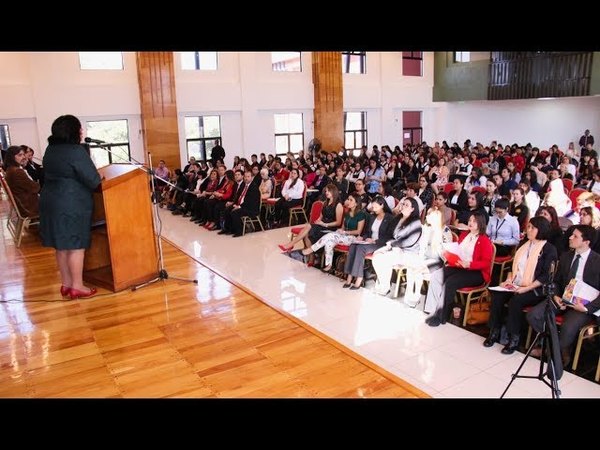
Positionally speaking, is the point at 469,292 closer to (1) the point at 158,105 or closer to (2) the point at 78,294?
(2) the point at 78,294

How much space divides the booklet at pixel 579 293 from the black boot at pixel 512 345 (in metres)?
0.49

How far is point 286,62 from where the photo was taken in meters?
15.6

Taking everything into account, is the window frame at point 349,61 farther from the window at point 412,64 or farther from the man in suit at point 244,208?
the man in suit at point 244,208

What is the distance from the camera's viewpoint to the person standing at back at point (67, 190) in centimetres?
411

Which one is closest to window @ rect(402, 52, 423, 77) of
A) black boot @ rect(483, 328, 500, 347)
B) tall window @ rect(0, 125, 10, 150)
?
tall window @ rect(0, 125, 10, 150)

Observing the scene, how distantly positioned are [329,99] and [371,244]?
11203 mm

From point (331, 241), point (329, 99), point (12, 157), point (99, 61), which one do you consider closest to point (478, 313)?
point (331, 241)

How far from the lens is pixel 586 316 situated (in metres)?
3.77

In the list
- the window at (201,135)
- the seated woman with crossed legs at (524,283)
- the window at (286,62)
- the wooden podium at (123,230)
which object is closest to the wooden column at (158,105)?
the window at (201,135)
